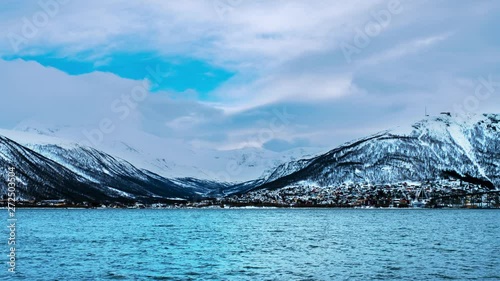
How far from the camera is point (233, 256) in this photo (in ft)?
262

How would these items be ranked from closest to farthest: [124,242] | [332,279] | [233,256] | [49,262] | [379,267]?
1. [332,279]
2. [379,267]
3. [49,262]
4. [233,256]
5. [124,242]

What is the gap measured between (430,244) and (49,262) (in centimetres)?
6376

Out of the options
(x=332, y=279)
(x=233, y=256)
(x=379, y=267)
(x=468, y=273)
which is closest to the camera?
(x=332, y=279)

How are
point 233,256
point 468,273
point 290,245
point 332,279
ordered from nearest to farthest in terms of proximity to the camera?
point 332,279
point 468,273
point 233,256
point 290,245

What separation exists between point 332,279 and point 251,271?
35.4 ft

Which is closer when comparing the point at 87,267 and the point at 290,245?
the point at 87,267

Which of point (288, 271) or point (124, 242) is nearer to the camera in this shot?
point (288, 271)

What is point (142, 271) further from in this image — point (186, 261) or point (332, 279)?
point (332, 279)

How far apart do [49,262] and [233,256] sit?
2519 cm

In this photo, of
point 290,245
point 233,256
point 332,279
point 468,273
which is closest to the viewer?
point 332,279

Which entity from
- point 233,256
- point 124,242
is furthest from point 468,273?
point 124,242

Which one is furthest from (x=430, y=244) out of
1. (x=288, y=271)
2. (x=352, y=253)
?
(x=288, y=271)

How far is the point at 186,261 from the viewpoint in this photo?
74812 millimetres

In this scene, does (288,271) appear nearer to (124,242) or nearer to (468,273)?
(468,273)
